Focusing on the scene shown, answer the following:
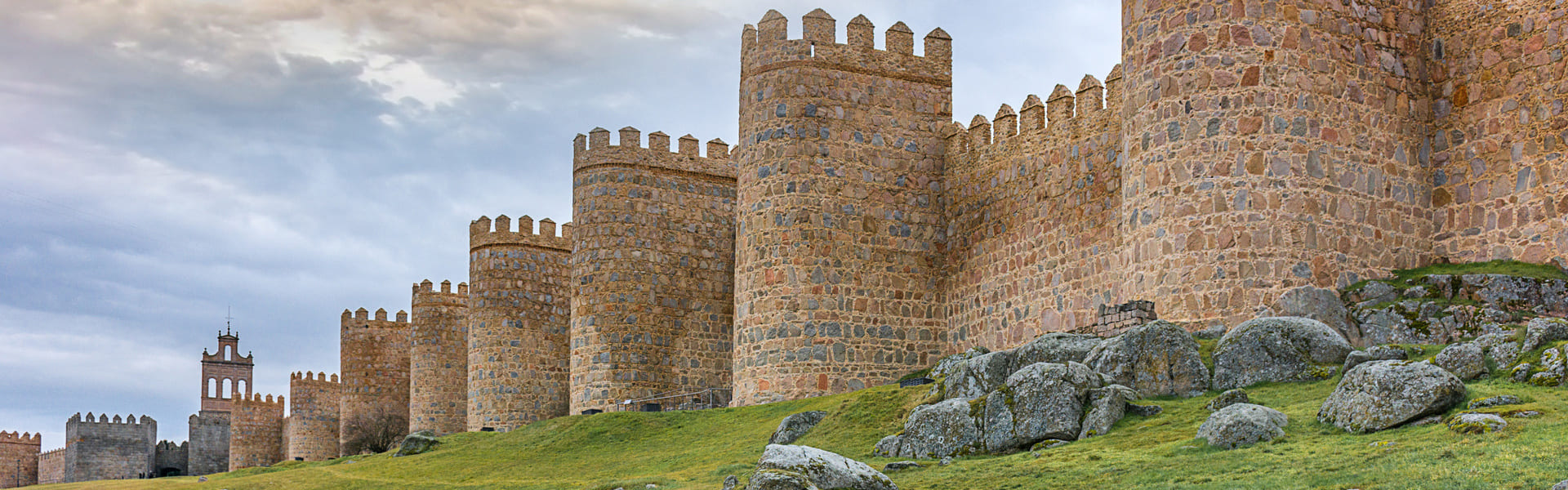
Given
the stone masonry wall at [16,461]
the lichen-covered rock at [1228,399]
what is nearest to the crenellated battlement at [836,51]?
the lichen-covered rock at [1228,399]

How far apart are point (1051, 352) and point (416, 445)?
15239mm

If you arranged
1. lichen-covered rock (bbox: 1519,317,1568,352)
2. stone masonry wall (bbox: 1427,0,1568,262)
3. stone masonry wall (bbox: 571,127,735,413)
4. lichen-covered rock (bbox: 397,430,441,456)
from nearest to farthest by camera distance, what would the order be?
lichen-covered rock (bbox: 1519,317,1568,352) < stone masonry wall (bbox: 1427,0,1568,262) < lichen-covered rock (bbox: 397,430,441,456) < stone masonry wall (bbox: 571,127,735,413)

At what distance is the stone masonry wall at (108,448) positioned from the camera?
6097 cm

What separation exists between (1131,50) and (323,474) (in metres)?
14.9

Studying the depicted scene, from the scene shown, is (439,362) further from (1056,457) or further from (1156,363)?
(1056,457)

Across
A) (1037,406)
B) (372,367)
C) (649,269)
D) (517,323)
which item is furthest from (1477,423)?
(372,367)

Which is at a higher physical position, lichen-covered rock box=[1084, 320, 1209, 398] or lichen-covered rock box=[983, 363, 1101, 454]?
lichen-covered rock box=[1084, 320, 1209, 398]

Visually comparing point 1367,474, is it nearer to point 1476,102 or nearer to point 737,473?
point 737,473

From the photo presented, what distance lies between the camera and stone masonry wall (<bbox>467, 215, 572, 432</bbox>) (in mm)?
40875

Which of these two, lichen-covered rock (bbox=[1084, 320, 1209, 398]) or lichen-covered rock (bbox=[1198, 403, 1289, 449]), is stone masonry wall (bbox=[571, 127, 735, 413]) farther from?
lichen-covered rock (bbox=[1198, 403, 1289, 449])

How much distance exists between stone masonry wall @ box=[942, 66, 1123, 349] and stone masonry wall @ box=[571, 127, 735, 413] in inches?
316

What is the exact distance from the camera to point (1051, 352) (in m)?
19.1

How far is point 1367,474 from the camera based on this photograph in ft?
40.5

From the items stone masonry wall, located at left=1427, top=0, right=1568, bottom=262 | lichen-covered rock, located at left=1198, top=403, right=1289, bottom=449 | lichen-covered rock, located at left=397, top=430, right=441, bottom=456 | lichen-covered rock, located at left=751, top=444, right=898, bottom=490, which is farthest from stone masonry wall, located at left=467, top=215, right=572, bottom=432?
lichen-covered rock, located at left=1198, top=403, right=1289, bottom=449
